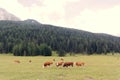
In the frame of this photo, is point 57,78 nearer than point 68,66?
Yes

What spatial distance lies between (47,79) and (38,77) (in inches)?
95.6

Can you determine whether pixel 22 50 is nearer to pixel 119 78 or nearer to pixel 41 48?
pixel 41 48

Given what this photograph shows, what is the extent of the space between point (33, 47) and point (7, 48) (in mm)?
28703

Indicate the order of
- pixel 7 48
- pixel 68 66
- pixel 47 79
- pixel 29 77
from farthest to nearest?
1. pixel 7 48
2. pixel 68 66
3. pixel 29 77
4. pixel 47 79

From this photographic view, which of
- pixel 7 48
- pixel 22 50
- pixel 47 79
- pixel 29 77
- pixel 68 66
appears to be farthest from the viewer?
pixel 7 48

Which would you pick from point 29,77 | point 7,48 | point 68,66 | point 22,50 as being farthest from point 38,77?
point 7,48

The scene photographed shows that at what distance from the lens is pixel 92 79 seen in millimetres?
35812

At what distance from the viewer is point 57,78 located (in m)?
35.7

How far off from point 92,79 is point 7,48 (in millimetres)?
150897

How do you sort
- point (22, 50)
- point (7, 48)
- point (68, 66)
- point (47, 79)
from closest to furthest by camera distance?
1. point (47, 79)
2. point (68, 66)
3. point (22, 50)
4. point (7, 48)

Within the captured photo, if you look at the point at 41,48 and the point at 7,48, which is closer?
the point at 41,48

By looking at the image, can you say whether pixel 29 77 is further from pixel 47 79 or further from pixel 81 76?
pixel 81 76

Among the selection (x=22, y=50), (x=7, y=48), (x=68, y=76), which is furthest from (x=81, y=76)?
(x=7, y=48)

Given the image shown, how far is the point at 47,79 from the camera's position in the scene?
3475cm
